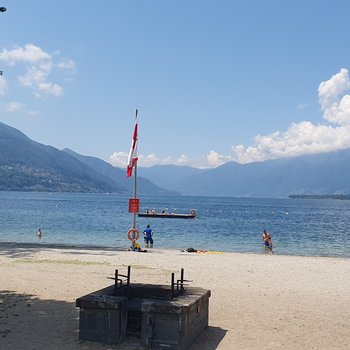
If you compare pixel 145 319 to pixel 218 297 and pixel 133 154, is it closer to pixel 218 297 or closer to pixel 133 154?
pixel 218 297

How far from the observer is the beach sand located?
1073cm

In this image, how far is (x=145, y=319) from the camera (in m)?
9.75

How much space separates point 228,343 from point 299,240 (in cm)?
5237

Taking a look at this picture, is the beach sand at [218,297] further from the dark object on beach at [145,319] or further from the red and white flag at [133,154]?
the red and white flag at [133,154]

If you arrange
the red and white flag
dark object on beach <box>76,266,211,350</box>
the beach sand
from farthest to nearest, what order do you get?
the red and white flag
the beach sand
dark object on beach <box>76,266,211,350</box>

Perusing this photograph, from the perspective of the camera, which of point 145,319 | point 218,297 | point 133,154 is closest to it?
point 145,319

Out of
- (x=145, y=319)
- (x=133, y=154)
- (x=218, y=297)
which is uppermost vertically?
(x=133, y=154)

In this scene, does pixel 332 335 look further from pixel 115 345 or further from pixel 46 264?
pixel 46 264

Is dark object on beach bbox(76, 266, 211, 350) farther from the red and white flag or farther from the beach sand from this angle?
the red and white flag

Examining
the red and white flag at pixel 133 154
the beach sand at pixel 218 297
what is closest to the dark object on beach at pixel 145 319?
the beach sand at pixel 218 297

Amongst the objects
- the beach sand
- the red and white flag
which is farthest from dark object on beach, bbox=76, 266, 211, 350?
the red and white flag

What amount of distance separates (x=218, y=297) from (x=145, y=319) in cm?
604

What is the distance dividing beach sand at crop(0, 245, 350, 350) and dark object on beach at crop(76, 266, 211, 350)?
0.30m

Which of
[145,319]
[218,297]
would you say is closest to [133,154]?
[218,297]
